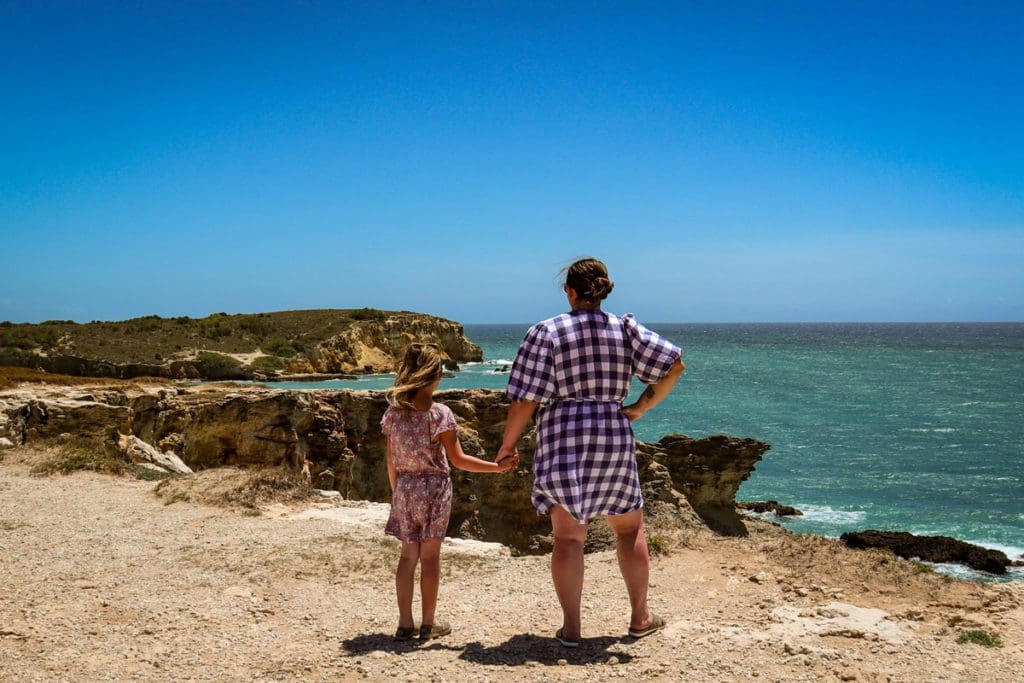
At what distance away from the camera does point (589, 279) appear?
466 centimetres

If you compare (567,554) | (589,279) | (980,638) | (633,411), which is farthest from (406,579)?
(980,638)

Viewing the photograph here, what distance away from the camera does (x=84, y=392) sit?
16.0 meters

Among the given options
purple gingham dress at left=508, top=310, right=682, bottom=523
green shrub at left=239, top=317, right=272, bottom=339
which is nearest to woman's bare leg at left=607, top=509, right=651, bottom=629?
purple gingham dress at left=508, top=310, right=682, bottom=523

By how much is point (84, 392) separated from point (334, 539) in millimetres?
10878

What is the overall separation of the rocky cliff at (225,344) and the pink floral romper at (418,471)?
48.7 meters

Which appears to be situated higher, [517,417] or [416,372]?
[416,372]

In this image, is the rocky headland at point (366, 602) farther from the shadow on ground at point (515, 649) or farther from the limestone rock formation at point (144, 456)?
the limestone rock formation at point (144, 456)

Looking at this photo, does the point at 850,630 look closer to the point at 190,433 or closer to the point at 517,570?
the point at 517,570

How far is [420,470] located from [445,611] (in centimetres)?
155

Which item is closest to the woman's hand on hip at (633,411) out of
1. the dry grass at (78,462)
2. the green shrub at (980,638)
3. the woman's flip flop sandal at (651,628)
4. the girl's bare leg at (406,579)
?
the woman's flip flop sandal at (651,628)

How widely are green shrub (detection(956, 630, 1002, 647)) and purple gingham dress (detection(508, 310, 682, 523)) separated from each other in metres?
2.56

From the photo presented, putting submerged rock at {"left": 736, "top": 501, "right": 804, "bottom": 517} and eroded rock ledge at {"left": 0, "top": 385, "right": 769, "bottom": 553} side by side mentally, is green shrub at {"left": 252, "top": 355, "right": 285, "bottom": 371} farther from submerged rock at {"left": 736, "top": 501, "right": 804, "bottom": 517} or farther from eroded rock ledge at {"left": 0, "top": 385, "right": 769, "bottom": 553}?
submerged rock at {"left": 736, "top": 501, "right": 804, "bottom": 517}

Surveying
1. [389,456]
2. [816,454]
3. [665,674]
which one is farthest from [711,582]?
[816,454]

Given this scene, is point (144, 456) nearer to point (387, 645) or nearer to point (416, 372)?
point (387, 645)
